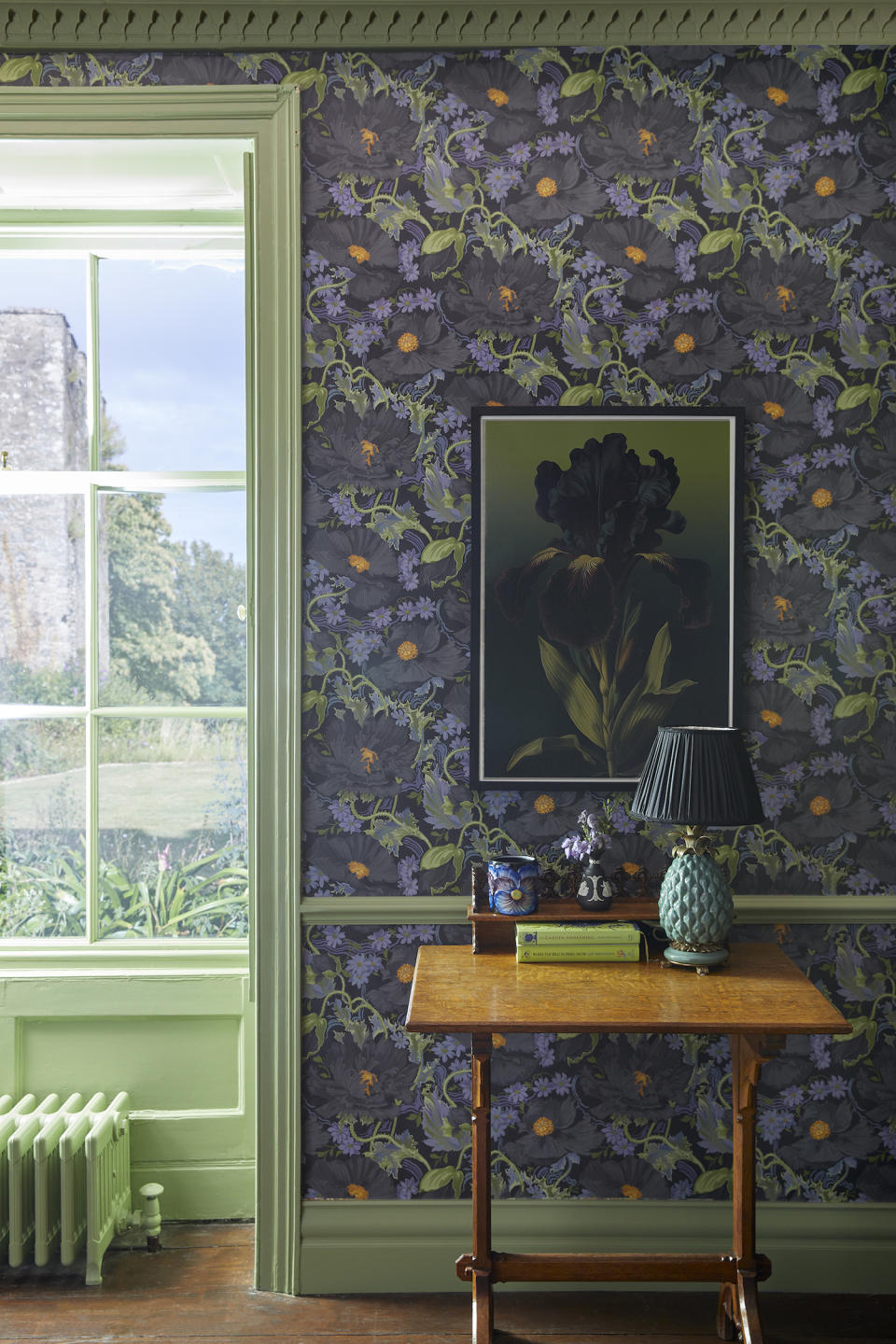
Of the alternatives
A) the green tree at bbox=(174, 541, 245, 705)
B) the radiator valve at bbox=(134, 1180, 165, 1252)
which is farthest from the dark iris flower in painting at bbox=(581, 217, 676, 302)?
the radiator valve at bbox=(134, 1180, 165, 1252)

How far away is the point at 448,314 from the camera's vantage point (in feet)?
7.57

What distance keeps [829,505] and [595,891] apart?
3.60 ft

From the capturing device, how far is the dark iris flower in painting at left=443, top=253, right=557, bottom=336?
230cm

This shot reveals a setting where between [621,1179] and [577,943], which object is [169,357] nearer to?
[577,943]

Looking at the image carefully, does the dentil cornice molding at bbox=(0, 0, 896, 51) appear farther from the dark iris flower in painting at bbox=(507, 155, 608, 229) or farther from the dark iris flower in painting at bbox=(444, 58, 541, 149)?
the dark iris flower in painting at bbox=(507, 155, 608, 229)

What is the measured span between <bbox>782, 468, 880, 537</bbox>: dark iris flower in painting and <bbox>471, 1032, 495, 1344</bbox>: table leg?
55.8 inches

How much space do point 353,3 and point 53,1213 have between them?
301cm

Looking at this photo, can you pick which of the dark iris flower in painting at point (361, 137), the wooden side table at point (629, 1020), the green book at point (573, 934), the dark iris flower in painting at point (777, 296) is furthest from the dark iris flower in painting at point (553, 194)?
the wooden side table at point (629, 1020)

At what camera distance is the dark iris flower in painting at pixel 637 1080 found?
91.2 inches

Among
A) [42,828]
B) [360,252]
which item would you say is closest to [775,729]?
[360,252]

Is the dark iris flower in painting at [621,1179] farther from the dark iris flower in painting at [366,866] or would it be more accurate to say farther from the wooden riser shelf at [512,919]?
the dark iris flower in painting at [366,866]

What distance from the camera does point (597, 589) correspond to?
2322mm

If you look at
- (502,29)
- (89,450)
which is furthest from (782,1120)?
(502,29)

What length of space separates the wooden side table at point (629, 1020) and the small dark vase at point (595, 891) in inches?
6.1
